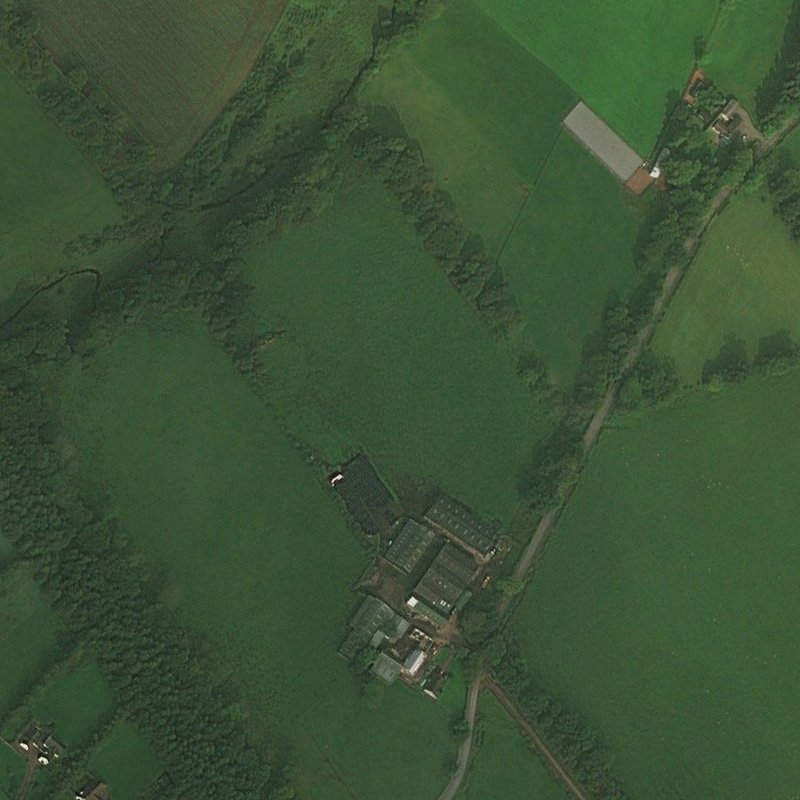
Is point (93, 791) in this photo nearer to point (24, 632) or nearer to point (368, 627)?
point (24, 632)

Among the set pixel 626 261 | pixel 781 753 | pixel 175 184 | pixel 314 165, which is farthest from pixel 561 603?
pixel 175 184

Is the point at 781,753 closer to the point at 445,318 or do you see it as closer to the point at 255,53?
the point at 445,318

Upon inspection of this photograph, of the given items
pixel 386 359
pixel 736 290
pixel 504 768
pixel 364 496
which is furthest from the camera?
pixel 736 290

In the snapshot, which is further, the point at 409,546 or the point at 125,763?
the point at 409,546

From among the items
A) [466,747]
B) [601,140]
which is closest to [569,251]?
[601,140]

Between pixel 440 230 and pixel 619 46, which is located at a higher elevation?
pixel 619 46

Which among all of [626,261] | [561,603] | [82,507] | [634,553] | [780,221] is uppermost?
[780,221]

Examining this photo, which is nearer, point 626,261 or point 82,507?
point 82,507

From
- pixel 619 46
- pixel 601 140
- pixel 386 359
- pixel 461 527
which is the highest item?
pixel 619 46
